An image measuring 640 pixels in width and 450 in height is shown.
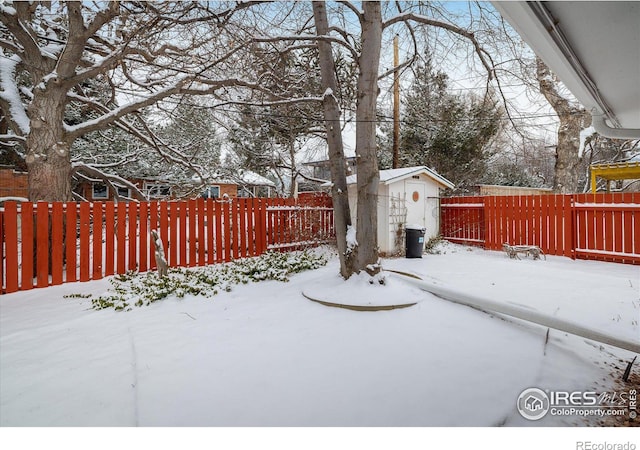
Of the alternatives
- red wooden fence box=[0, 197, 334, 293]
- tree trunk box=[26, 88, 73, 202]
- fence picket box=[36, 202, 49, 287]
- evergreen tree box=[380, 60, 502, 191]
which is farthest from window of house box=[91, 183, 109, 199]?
evergreen tree box=[380, 60, 502, 191]

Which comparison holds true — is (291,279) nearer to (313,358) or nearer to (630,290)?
(313,358)

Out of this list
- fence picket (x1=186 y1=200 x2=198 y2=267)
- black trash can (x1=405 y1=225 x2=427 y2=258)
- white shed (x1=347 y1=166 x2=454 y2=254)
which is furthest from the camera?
white shed (x1=347 y1=166 x2=454 y2=254)

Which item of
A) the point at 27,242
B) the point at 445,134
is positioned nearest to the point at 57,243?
the point at 27,242

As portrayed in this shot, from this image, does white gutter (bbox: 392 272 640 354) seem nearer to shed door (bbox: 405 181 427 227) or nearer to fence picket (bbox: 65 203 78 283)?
shed door (bbox: 405 181 427 227)

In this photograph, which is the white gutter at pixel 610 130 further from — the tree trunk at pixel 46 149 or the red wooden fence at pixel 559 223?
the tree trunk at pixel 46 149

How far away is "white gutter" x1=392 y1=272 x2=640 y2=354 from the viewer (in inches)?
97.4

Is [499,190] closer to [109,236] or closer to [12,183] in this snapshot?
[109,236]

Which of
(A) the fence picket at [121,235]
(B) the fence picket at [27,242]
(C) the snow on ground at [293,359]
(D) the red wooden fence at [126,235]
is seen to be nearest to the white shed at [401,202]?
(D) the red wooden fence at [126,235]

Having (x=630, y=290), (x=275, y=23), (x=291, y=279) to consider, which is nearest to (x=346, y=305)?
(x=291, y=279)

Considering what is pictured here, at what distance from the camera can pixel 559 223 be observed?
7270mm

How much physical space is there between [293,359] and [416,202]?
653cm

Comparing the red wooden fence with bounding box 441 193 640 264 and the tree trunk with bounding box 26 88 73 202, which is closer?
the tree trunk with bounding box 26 88 73 202
